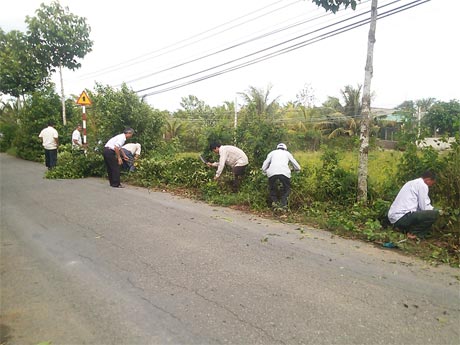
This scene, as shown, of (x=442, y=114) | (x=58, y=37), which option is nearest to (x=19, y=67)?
(x=58, y=37)

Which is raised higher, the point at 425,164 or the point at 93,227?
the point at 425,164

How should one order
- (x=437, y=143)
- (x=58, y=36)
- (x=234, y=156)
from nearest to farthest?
(x=437, y=143), (x=234, y=156), (x=58, y=36)

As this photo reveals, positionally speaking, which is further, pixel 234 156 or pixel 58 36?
pixel 58 36

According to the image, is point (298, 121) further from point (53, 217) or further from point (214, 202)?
point (53, 217)

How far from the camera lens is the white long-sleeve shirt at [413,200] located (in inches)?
208

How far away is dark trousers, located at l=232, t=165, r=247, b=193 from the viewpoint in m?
8.25

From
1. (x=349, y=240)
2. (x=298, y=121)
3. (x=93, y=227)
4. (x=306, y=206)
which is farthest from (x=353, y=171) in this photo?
(x=298, y=121)

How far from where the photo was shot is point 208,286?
12.2ft

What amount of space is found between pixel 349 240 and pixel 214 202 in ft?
11.4

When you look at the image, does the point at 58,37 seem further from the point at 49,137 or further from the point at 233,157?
the point at 233,157

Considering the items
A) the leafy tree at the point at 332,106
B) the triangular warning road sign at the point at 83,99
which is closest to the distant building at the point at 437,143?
the triangular warning road sign at the point at 83,99

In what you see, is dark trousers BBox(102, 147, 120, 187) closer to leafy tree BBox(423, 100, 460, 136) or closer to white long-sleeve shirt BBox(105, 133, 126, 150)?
white long-sleeve shirt BBox(105, 133, 126, 150)

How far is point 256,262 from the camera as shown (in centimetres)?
441

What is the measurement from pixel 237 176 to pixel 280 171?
159cm
